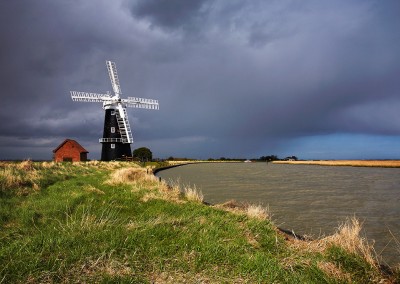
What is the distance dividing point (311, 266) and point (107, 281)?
140 inches

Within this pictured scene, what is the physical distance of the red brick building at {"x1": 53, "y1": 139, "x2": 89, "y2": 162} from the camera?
6088 cm

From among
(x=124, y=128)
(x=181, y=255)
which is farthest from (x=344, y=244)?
(x=124, y=128)

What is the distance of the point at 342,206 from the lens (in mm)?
16062

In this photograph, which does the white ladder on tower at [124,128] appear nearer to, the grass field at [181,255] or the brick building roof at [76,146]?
the brick building roof at [76,146]

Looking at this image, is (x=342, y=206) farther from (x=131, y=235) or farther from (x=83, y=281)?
(x=83, y=281)

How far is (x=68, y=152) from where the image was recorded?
201 ft

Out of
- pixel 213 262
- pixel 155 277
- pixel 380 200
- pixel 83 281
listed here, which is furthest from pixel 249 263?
pixel 380 200

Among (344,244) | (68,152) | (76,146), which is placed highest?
(76,146)

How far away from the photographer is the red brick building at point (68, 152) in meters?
60.9

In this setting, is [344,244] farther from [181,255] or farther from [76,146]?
[76,146]

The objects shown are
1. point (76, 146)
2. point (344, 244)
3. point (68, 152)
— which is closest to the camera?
point (344, 244)

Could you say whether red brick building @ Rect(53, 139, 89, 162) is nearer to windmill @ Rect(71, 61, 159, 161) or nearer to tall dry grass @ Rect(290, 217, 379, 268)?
windmill @ Rect(71, 61, 159, 161)

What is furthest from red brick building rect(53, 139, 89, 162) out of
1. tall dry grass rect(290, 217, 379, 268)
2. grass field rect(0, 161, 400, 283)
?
tall dry grass rect(290, 217, 379, 268)

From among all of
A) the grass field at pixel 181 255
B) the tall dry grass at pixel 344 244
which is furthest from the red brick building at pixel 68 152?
the tall dry grass at pixel 344 244
